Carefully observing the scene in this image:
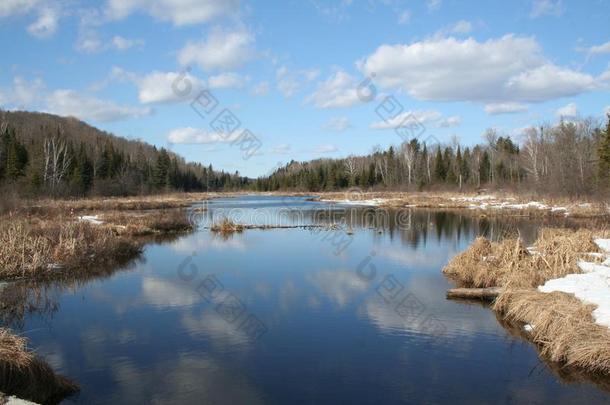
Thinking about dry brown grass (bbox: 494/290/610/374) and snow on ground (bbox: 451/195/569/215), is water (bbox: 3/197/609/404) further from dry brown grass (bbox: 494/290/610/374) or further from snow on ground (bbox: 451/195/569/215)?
snow on ground (bbox: 451/195/569/215)

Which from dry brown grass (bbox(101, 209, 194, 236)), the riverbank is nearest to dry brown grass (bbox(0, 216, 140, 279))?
dry brown grass (bbox(101, 209, 194, 236))

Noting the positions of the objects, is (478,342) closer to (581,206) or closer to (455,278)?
(455,278)

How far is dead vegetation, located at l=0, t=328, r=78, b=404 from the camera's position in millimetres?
6918

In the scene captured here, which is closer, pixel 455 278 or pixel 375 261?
pixel 455 278

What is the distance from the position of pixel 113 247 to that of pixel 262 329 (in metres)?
11.8

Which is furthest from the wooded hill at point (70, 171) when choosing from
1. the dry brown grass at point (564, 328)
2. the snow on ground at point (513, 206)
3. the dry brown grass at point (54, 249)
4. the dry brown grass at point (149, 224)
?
the snow on ground at point (513, 206)

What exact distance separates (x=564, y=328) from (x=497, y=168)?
8332cm

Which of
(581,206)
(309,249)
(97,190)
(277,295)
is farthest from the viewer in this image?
(97,190)

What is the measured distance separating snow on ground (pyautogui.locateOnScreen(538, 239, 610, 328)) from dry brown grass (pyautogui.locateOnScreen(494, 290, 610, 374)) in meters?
0.20

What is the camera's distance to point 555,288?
1208 cm

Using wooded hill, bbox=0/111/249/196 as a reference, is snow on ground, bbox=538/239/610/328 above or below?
below

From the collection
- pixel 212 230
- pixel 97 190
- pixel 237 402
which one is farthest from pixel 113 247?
pixel 97 190

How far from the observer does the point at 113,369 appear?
8.66 m

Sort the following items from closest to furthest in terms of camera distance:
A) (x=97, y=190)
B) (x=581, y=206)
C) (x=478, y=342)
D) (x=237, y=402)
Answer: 1. (x=237, y=402)
2. (x=478, y=342)
3. (x=581, y=206)
4. (x=97, y=190)
